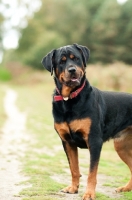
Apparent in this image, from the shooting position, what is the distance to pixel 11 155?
1008 centimetres

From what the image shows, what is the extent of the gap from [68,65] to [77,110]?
2.08 ft

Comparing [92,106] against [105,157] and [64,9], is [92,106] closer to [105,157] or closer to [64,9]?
[105,157]

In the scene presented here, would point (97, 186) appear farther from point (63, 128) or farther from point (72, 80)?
point (72, 80)

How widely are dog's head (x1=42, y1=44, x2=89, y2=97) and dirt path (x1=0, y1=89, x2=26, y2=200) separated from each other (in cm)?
162

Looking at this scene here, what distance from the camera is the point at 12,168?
841 cm

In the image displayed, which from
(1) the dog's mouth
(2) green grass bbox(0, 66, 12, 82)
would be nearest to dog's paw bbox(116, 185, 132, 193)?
(1) the dog's mouth

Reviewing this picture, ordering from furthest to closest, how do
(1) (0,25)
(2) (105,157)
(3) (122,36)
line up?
(1) (0,25) → (3) (122,36) → (2) (105,157)

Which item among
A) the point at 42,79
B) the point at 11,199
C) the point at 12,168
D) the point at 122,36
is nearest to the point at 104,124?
→ the point at 11,199

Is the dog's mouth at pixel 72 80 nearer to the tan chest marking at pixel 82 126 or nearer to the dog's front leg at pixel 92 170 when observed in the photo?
the tan chest marking at pixel 82 126

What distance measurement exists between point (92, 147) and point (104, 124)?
23.4 inches

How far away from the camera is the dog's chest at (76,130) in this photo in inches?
238

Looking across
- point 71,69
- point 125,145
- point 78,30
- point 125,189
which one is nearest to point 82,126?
point 71,69

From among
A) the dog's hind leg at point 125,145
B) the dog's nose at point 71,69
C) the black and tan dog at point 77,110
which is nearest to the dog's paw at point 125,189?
the dog's hind leg at point 125,145

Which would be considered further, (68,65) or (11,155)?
(11,155)
